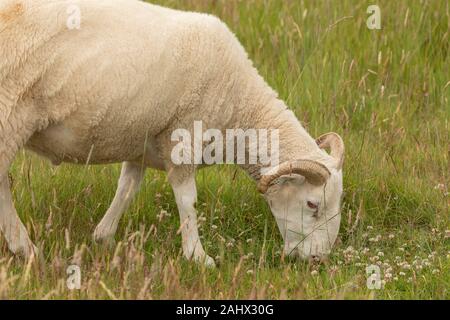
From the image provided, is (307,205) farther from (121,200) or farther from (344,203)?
(121,200)

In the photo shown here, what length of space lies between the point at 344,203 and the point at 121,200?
146cm

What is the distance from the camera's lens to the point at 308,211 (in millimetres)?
6059

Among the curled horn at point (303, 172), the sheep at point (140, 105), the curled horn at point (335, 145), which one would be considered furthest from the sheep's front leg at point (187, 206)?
the curled horn at point (335, 145)

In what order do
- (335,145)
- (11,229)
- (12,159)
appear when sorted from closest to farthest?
(12,159)
(11,229)
(335,145)

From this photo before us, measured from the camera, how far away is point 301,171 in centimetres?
588

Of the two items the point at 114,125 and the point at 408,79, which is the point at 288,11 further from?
the point at 114,125

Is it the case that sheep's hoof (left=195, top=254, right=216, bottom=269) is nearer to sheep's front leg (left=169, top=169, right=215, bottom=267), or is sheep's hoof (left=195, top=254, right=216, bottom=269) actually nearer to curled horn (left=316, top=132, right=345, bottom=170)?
sheep's front leg (left=169, top=169, right=215, bottom=267)

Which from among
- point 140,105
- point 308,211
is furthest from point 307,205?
point 140,105

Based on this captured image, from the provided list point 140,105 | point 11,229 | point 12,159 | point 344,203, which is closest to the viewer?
point 12,159

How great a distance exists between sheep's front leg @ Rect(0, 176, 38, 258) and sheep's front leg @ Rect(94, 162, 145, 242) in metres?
0.54

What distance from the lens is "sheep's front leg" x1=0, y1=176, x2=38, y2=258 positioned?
230 inches

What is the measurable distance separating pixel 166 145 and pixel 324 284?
121 cm

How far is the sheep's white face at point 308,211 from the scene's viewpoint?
6004 millimetres

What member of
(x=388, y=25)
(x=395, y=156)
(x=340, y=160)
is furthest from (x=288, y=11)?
(x=340, y=160)
